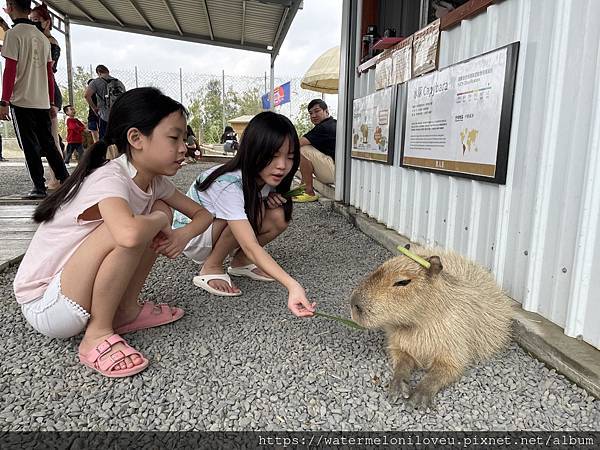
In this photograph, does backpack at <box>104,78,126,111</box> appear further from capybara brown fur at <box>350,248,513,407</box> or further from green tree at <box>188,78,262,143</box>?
green tree at <box>188,78,262,143</box>

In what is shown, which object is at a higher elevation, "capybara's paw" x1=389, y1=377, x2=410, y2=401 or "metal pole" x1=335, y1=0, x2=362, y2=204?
"metal pole" x1=335, y1=0, x2=362, y2=204

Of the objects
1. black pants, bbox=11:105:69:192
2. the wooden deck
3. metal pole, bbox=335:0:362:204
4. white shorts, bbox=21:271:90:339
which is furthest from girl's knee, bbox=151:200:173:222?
black pants, bbox=11:105:69:192

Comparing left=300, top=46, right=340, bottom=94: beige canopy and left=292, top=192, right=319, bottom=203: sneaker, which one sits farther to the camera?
left=300, top=46, right=340, bottom=94: beige canopy

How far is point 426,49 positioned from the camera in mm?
2869

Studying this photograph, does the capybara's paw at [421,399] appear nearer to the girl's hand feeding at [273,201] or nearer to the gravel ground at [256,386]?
the gravel ground at [256,386]

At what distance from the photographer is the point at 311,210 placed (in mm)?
5141

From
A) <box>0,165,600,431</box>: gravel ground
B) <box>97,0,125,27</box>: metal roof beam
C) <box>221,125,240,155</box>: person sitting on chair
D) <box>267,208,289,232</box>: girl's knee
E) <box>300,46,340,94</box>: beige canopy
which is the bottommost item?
<box>0,165,600,431</box>: gravel ground

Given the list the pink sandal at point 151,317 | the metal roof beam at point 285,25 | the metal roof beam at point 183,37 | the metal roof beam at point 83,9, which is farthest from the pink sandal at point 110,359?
the metal roof beam at point 183,37

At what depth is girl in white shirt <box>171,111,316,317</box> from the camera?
216 centimetres

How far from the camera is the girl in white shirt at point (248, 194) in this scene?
216 centimetres

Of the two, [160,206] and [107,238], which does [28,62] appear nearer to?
[160,206]

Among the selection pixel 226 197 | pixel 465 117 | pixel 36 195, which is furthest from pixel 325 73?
pixel 226 197

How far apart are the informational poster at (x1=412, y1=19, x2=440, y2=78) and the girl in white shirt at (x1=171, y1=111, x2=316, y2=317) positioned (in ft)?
3.73

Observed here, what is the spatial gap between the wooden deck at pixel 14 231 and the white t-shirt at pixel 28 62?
3.33ft
